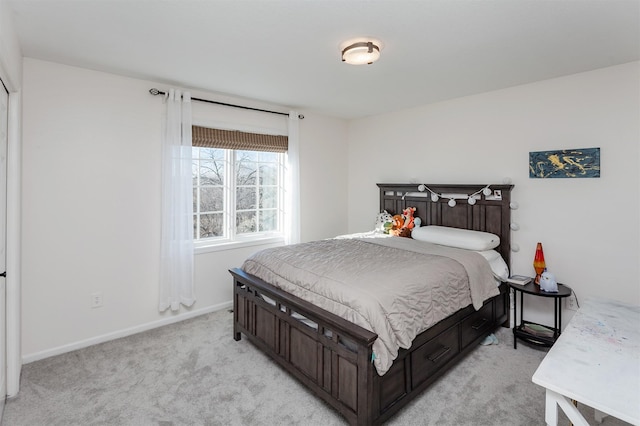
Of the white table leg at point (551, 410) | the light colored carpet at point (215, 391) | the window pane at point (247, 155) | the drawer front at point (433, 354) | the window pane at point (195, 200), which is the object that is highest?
the window pane at point (247, 155)

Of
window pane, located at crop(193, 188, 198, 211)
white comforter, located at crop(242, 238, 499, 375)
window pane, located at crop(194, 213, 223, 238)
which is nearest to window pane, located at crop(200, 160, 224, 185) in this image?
window pane, located at crop(193, 188, 198, 211)

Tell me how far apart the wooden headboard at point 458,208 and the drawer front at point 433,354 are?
4.23 feet

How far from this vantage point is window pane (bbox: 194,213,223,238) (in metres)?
3.74

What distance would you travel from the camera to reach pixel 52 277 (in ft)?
9.02

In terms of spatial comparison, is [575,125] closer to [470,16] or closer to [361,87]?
[470,16]

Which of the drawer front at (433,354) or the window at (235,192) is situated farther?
the window at (235,192)

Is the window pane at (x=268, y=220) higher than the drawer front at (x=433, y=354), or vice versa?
the window pane at (x=268, y=220)

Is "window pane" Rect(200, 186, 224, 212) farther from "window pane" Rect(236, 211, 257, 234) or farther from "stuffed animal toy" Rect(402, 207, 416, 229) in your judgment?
"stuffed animal toy" Rect(402, 207, 416, 229)

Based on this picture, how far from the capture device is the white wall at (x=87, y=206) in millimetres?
2652

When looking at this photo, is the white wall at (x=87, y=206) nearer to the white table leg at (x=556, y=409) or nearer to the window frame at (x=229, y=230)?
the window frame at (x=229, y=230)

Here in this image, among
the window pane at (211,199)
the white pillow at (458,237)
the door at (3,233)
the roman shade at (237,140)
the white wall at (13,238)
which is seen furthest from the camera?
the window pane at (211,199)

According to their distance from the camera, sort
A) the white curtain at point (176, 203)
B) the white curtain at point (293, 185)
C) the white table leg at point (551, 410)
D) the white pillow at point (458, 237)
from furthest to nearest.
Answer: the white curtain at point (293, 185)
the white curtain at point (176, 203)
the white pillow at point (458, 237)
the white table leg at point (551, 410)


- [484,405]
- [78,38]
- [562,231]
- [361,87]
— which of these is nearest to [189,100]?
[78,38]

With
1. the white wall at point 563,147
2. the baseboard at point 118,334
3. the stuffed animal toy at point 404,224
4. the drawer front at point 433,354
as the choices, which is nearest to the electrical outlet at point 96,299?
the baseboard at point 118,334
